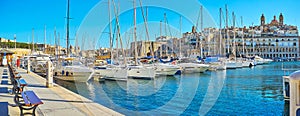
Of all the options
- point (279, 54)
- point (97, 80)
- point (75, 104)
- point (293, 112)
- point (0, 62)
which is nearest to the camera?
point (293, 112)

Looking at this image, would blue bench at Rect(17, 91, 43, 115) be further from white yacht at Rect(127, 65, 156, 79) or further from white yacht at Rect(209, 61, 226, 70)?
white yacht at Rect(209, 61, 226, 70)

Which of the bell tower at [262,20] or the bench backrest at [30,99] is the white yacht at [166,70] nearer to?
the bench backrest at [30,99]

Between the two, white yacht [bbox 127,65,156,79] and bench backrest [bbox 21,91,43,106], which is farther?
white yacht [bbox 127,65,156,79]

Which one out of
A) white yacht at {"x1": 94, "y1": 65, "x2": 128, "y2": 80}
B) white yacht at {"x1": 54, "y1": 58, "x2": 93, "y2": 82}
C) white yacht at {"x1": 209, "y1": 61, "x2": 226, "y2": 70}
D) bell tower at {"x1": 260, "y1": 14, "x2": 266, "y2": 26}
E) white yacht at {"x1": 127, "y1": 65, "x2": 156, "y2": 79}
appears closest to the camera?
white yacht at {"x1": 54, "y1": 58, "x2": 93, "y2": 82}

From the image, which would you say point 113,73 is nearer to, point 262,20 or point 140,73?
point 140,73

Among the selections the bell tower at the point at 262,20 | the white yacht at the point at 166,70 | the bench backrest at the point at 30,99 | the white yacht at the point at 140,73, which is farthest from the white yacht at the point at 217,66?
the bell tower at the point at 262,20

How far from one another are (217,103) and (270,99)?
3.36m

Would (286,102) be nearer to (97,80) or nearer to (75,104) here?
(75,104)

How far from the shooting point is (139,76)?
25484mm

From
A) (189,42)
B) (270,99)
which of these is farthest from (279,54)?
(270,99)

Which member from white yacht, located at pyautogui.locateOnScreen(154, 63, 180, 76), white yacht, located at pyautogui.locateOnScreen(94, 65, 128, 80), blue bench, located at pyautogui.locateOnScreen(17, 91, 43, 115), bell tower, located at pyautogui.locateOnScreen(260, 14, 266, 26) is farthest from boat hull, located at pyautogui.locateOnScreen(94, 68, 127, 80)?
bell tower, located at pyautogui.locateOnScreen(260, 14, 266, 26)

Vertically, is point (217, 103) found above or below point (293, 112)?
below

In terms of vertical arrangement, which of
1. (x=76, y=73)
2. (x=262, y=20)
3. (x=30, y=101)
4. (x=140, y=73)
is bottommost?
(x=140, y=73)

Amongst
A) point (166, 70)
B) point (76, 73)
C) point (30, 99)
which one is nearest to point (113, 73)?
point (76, 73)
